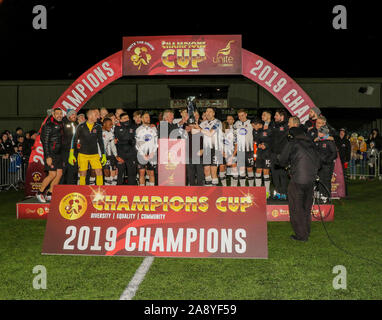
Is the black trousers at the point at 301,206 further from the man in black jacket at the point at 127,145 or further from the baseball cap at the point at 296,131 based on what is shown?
the man in black jacket at the point at 127,145

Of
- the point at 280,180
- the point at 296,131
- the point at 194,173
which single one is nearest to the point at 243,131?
the point at 280,180

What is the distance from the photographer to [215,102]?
1115 inches

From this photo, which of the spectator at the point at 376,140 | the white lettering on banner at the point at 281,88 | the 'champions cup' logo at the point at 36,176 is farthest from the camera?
the spectator at the point at 376,140

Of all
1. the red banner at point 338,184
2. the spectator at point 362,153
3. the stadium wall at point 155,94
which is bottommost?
the red banner at point 338,184

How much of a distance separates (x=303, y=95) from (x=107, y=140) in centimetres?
532

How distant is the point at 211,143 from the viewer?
31.1ft

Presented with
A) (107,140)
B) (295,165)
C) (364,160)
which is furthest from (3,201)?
(364,160)

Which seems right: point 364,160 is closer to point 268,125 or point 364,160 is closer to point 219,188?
point 268,125

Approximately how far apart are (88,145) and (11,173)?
6.91 meters

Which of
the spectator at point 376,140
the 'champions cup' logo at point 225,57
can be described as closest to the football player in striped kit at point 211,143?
the 'champions cup' logo at point 225,57

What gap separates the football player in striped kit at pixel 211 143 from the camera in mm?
9328

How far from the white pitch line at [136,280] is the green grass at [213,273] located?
74 millimetres

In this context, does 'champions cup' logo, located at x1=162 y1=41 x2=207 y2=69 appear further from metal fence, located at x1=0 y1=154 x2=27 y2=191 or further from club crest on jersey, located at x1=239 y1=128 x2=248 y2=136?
metal fence, located at x1=0 y1=154 x2=27 y2=191

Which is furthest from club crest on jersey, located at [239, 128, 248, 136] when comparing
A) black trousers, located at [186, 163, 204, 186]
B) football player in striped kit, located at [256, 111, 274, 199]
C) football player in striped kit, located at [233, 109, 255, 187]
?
black trousers, located at [186, 163, 204, 186]
